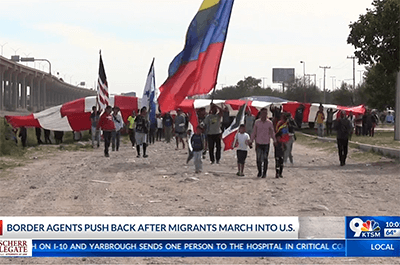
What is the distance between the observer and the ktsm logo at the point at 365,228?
5695 mm

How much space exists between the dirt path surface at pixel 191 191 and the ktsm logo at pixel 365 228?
1.07 m

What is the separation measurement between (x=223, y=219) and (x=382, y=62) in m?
14.7

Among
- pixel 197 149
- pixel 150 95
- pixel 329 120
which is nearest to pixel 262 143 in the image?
pixel 197 149

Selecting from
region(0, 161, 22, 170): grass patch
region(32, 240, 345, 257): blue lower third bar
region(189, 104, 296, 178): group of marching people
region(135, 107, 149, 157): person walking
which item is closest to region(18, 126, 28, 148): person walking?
region(0, 161, 22, 170): grass patch

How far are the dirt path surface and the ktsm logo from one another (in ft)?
3.50

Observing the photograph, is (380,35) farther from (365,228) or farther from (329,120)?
(329,120)

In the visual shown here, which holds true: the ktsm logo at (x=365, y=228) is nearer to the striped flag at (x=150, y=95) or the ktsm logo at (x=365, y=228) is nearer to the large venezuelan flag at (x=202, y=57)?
the large venezuelan flag at (x=202, y=57)

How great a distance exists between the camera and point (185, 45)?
1778cm

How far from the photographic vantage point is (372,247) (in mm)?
5680

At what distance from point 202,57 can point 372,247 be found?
12232 millimetres

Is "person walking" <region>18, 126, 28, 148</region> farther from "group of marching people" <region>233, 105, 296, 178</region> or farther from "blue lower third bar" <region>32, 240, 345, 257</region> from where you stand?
"blue lower third bar" <region>32, 240, 345, 257</region>

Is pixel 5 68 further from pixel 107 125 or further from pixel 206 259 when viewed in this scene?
pixel 206 259

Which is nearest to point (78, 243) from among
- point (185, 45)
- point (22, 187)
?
point (22, 187)

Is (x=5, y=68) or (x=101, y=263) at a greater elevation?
(x=5, y=68)
